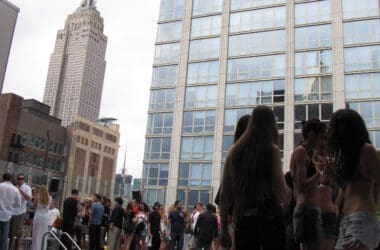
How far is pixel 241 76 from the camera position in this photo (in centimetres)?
4316

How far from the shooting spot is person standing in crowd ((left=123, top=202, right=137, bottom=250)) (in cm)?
1353

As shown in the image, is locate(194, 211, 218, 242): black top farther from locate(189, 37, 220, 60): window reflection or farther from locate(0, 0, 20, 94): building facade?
locate(189, 37, 220, 60): window reflection

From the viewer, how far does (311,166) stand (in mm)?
4426

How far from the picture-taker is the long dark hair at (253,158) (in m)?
3.62

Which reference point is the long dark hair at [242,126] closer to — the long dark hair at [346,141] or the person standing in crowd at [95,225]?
the long dark hair at [346,141]

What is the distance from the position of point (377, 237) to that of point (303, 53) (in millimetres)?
39534

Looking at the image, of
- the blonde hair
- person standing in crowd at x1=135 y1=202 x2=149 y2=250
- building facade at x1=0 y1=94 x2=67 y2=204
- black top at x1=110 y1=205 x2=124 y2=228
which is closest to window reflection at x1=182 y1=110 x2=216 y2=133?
building facade at x1=0 y1=94 x2=67 y2=204

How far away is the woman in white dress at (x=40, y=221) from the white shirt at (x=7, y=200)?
86cm

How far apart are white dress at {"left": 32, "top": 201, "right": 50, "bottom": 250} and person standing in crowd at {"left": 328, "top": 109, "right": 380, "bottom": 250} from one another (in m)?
8.34

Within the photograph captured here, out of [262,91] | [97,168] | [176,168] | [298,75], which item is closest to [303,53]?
[298,75]

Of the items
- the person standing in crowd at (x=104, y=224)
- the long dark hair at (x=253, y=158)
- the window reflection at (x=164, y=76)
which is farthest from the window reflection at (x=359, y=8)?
the long dark hair at (x=253, y=158)

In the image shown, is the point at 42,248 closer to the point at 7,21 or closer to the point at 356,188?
the point at 7,21

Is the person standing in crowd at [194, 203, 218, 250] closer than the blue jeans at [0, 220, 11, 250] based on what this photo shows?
No

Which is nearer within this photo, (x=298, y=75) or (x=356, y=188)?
(x=356, y=188)
